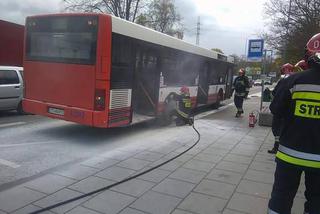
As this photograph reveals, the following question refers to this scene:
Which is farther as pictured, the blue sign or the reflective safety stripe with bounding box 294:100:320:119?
the blue sign

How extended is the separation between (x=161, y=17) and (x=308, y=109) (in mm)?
34927

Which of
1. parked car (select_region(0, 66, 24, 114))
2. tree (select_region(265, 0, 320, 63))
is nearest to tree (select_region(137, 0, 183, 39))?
tree (select_region(265, 0, 320, 63))

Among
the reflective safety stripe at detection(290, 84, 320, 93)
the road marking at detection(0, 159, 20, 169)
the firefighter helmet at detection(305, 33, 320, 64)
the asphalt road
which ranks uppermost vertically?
the firefighter helmet at detection(305, 33, 320, 64)

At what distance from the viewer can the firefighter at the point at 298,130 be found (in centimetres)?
328

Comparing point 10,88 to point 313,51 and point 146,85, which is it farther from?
point 313,51

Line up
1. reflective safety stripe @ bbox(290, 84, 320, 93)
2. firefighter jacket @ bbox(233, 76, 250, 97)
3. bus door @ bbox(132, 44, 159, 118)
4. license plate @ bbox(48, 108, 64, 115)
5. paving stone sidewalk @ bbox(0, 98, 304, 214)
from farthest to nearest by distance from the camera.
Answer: firefighter jacket @ bbox(233, 76, 250, 97), bus door @ bbox(132, 44, 159, 118), license plate @ bbox(48, 108, 64, 115), paving stone sidewalk @ bbox(0, 98, 304, 214), reflective safety stripe @ bbox(290, 84, 320, 93)

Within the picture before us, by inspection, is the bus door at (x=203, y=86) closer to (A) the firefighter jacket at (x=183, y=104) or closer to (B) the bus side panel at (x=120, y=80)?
(A) the firefighter jacket at (x=183, y=104)

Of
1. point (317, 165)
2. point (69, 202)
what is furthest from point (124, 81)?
point (317, 165)

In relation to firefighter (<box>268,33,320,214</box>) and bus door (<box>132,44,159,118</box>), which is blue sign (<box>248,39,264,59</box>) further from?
firefighter (<box>268,33,320,214</box>)

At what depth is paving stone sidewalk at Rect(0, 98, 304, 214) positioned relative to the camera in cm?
463

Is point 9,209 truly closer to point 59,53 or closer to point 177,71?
point 59,53

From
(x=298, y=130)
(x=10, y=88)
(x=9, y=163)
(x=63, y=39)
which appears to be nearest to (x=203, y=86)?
(x=10, y=88)

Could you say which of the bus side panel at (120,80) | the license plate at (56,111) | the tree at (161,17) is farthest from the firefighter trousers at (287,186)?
the tree at (161,17)

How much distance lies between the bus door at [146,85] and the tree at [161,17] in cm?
2505
